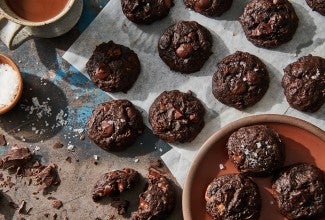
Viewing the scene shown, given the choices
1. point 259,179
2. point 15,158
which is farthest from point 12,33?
point 259,179

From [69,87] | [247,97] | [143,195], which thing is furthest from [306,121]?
[69,87]

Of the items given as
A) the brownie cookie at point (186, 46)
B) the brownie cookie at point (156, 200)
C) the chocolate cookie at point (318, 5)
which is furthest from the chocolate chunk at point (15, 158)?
→ the chocolate cookie at point (318, 5)

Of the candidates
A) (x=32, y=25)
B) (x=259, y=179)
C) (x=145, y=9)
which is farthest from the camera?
(x=145, y=9)

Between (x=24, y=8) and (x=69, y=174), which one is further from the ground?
(x=24, y=8)

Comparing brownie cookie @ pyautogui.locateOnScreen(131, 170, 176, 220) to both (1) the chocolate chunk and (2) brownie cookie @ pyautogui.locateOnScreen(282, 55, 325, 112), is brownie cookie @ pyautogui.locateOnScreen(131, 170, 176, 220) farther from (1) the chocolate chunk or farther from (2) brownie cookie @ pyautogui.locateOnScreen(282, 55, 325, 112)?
(2) brownie cookie @ pyautogui.locateOnScreen(282, 55, 325, 112)

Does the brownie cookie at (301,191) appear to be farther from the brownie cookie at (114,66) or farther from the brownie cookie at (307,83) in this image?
the brownie cookie at (114,66)

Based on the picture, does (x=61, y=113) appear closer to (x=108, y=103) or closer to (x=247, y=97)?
(x=108, y=103)

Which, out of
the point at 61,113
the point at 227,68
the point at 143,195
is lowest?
the point at 143,195

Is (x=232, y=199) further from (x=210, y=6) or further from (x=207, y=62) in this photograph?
(x=210, y=6)
